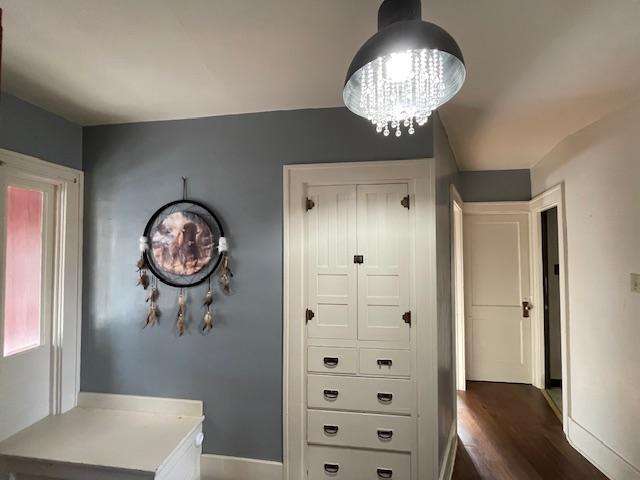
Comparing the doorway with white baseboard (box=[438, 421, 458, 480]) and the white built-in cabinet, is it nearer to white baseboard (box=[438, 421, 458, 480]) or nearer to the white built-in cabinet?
white baseboard (box=[438, 421, 458, 480])

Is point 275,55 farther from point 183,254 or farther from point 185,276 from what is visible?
point 185,276

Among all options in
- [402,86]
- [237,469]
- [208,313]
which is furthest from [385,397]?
[402,86]

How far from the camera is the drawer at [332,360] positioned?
1.92 meters

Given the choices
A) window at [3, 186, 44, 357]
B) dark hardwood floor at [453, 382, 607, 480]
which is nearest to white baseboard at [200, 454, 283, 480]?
dark hardwood floor at [453, 382, 607, 480]

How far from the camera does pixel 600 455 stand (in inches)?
86.3

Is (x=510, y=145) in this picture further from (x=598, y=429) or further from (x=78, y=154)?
(x=78, y=154)

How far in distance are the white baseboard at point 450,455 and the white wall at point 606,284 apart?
3.00ft

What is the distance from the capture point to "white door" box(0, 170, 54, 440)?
184 centimetres

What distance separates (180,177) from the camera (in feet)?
7.07

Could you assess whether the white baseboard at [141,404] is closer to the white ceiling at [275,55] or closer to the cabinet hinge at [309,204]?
the cabinet hinge at [309,204]

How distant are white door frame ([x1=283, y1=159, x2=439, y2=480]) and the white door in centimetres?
158

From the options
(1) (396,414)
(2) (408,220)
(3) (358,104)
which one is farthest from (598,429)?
(3) (358,104)

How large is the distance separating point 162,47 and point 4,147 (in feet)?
3.99

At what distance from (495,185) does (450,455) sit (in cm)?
274
